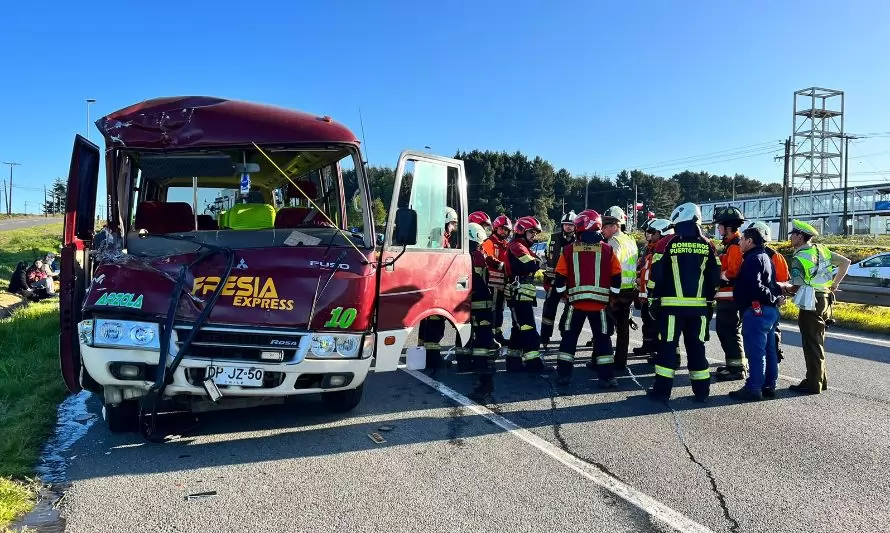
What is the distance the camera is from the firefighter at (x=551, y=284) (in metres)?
7.73

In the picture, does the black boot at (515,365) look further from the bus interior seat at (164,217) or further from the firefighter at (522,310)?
the bus interior seat at (164,217)

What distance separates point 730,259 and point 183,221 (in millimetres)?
5699

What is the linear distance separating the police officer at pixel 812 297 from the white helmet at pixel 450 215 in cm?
357

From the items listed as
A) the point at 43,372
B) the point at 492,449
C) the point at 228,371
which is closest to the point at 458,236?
the point at 492,449

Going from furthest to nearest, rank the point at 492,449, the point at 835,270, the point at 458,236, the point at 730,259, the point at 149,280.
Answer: the point at 730,259 → the point at 835,270 → the point at 458,236 → the point at 492,449 → the point at 149,280

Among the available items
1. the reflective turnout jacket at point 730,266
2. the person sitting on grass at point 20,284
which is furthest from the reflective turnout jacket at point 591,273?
the person sitting on grass at point 20,284

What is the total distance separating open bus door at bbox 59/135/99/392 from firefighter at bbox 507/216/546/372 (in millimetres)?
4296

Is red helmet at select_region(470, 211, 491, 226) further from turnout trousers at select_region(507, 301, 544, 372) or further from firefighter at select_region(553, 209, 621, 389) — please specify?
firefighter at select_region(553, 209, 621, 389)

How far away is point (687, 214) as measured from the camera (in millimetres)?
6180

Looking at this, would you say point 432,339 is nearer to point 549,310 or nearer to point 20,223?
point 549,310

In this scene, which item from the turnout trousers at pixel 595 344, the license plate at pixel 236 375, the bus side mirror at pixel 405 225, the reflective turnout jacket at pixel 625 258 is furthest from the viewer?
the reflective turnout jacket at pixel 625 258

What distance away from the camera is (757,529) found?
11.0ft

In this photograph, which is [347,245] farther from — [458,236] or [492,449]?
[492,449]

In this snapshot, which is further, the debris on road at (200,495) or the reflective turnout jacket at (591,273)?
the reflective turnout jacket at (591,273)
